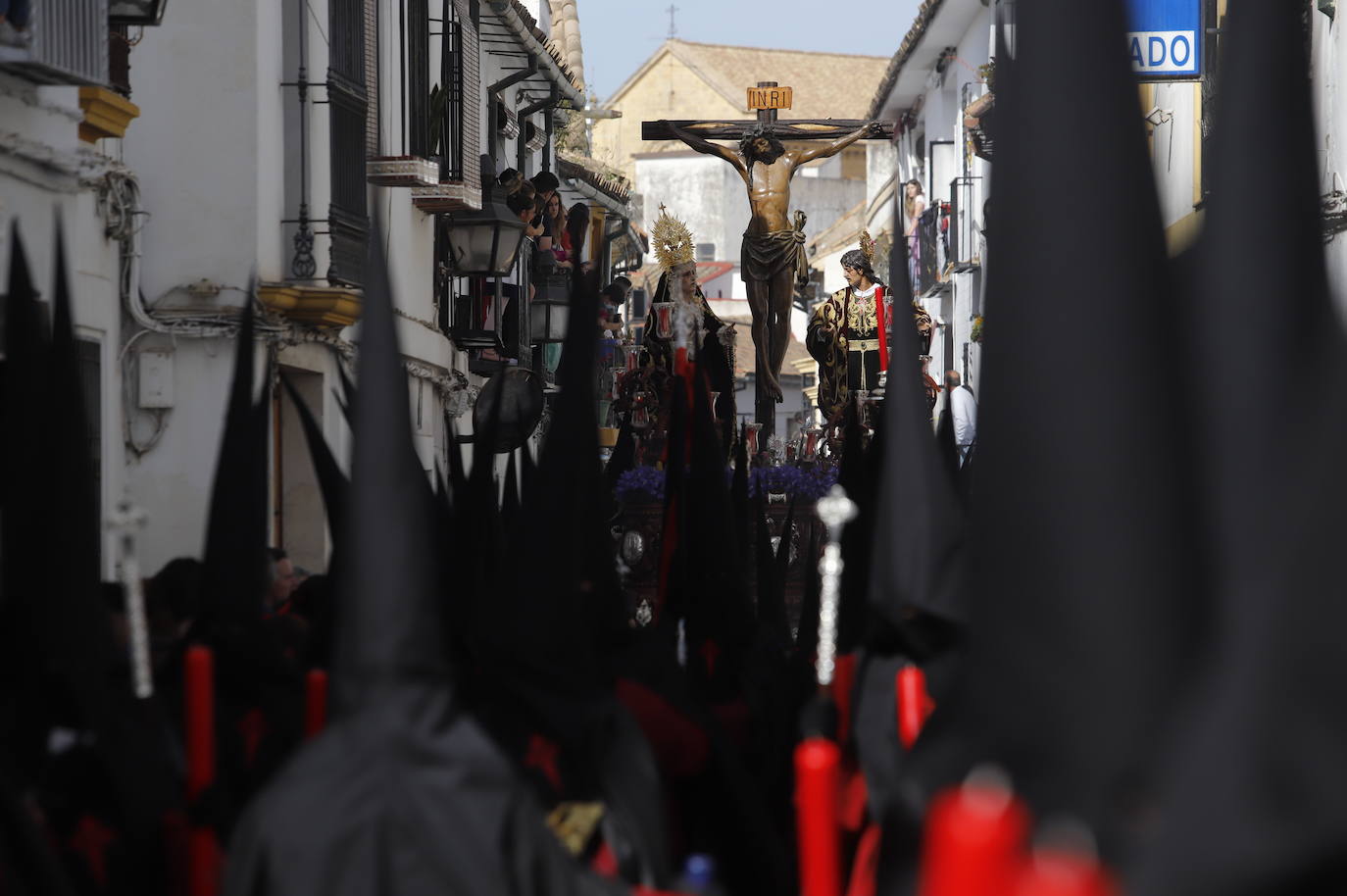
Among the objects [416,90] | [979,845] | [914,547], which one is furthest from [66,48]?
[416,90]

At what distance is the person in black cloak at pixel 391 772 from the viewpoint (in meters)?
2.84

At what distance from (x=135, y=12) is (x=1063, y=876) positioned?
8.70 m

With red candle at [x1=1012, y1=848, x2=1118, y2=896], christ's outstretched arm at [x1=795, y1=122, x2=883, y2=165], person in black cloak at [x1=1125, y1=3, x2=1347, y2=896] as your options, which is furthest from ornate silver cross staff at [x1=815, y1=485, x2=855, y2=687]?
christ's outstretched arm at [x1=795, y1=122, x2=883, y2=165]

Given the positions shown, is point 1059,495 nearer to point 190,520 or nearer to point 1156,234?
point 1156,234

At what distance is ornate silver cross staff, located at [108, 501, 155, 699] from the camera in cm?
379

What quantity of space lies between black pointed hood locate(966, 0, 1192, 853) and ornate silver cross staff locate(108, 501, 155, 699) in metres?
1.97

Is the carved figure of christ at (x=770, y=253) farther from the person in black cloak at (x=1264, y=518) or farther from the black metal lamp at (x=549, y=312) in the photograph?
the person in black cloak at (x=1264, y=518)

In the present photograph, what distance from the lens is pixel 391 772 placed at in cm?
290

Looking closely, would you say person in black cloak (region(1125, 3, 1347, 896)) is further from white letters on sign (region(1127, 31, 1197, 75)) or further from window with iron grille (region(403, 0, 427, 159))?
window with iron grille (region(403, 0, 427, 159))

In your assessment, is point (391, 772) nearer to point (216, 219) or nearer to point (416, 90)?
point (216, 219)

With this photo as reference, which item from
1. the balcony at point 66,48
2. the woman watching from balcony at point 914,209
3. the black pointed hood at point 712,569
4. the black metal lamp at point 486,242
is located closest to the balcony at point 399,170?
the black metal lamp at point 486,242

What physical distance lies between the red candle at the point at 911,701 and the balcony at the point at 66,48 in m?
5.57

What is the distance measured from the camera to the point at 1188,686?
205cm

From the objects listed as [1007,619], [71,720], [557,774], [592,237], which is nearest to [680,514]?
[557,774]
